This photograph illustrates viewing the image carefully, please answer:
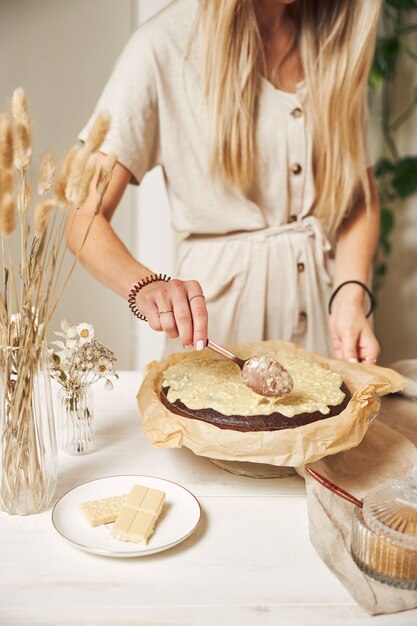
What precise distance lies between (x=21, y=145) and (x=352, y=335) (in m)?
0.95

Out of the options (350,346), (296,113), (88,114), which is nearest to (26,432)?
(350,346)

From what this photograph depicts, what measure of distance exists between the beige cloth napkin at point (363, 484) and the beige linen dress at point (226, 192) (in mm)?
496

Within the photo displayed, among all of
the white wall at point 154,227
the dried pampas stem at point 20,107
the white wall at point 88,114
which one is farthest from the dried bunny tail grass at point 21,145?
the white wall at point 154,227

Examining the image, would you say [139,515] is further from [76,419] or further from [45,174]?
[45,174]

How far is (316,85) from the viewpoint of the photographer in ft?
5.36

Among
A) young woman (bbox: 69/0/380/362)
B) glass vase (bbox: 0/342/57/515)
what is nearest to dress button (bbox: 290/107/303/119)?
young woman (bbox: 69/0/380/362)

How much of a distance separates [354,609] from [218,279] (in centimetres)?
105

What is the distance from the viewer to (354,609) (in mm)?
752

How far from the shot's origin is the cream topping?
1.04 metres

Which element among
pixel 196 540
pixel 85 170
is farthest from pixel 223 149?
pixel 196 540

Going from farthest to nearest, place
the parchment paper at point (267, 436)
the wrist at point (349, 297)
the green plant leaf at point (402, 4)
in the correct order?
the green plant leaf at point (402, 4), the wrist at point (349, 297), the parchment paper at point (267, 436)

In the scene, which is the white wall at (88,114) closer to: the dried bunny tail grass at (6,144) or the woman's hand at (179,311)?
the woman's hand at (179,311)

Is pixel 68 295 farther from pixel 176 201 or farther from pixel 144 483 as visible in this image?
pixel 144 483

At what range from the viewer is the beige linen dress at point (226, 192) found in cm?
152
